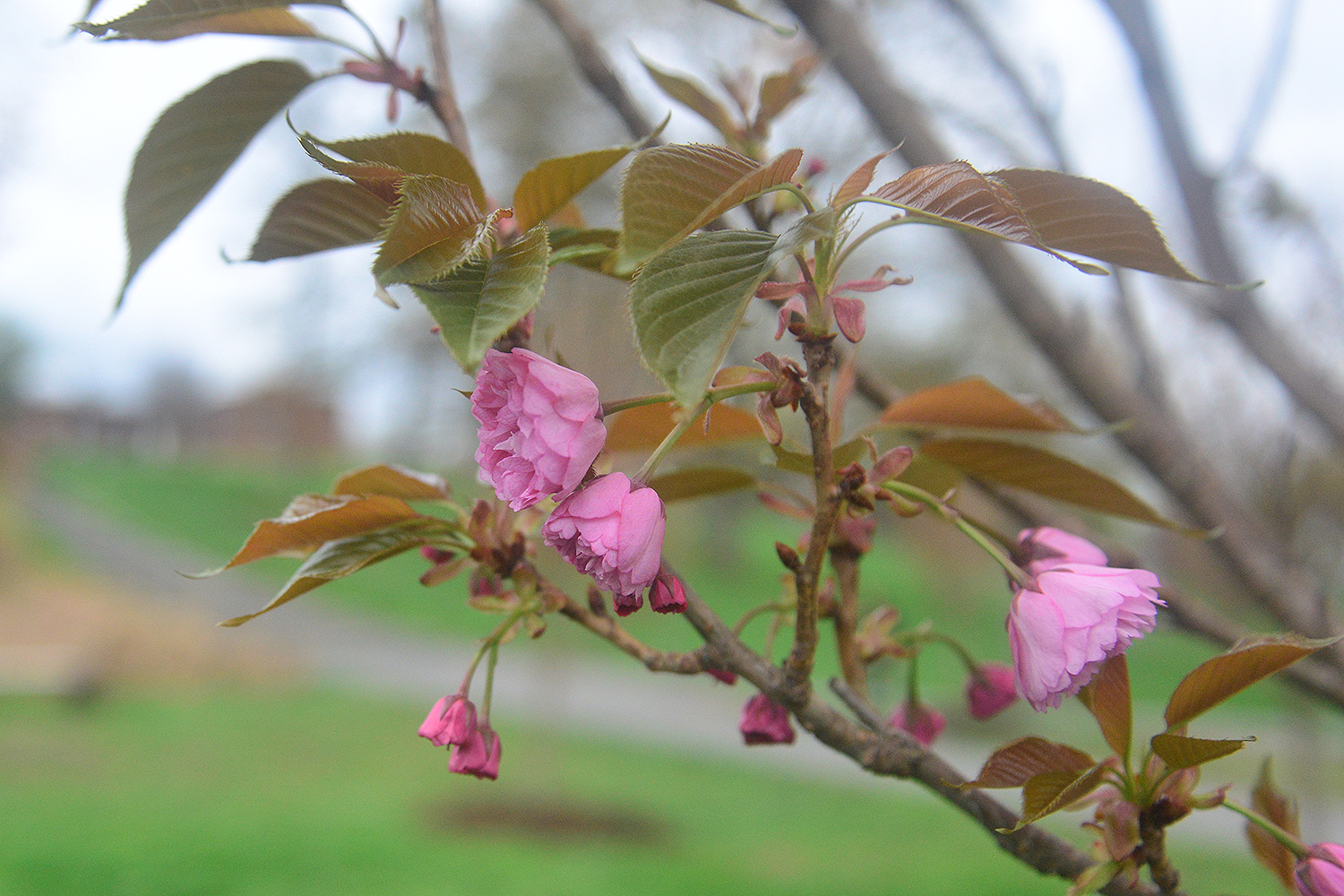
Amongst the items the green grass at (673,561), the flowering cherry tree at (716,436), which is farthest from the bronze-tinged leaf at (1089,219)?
the green grass at (673,561)

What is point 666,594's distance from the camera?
462 mm

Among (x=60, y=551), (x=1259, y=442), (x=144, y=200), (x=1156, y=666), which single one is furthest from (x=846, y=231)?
(x=60, y=551)

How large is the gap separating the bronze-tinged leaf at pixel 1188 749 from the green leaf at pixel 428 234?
1.26 ft

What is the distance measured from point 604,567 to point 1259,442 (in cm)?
552

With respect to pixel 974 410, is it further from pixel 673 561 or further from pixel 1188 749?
pixel 673 561

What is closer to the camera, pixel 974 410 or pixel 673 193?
pixel 673 193

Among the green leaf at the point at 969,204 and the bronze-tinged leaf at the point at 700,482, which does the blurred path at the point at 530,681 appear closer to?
the bronze-tinged leaf at the point at 700,482

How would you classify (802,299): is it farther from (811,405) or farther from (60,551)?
Result: (60,551)

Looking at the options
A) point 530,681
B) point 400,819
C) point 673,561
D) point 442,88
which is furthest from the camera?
point 530,681

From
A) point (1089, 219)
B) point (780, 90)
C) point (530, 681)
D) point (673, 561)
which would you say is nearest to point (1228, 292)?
point (780, 90)

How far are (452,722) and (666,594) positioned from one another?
18 centimetres

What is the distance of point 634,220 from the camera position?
0.34 meters

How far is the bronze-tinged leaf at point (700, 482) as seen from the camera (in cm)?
63

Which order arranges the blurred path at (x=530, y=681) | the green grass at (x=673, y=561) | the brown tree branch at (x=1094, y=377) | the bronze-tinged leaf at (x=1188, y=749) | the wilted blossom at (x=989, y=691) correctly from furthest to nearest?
the green grass at (x=673, y=561)
the blurred path at (x=530, y=681)
the brown tree branch at (x=1094, y=377)
the wilted blossom at (x=989, y=691)
the bronze-tinged leaf at (x=1188, y=749)
